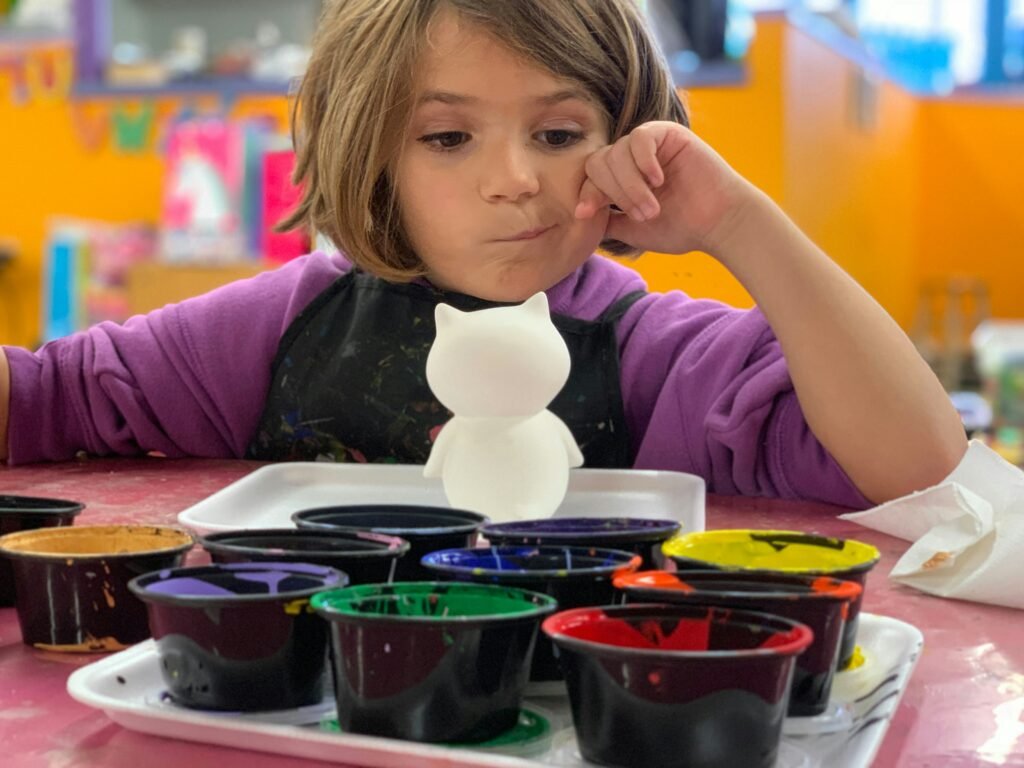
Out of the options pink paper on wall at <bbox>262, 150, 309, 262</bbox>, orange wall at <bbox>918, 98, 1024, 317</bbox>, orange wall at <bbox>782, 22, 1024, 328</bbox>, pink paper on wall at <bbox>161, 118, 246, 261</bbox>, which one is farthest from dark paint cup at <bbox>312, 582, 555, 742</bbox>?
orange wall at <bbox>918, 98, 1024, 317</bbox>

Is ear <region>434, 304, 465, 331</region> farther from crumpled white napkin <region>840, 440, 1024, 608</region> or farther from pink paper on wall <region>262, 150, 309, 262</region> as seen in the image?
pink paper on wall <region>262, 150, 309, 262</region>

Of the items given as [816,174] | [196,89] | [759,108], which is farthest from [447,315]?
[196,89]

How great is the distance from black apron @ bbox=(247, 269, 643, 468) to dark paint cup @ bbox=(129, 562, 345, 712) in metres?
0.69

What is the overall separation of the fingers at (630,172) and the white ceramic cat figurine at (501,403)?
18 cm

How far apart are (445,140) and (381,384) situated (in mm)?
261

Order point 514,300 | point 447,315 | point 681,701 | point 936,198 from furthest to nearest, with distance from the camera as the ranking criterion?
point 936,198, point 514,300, point 447,315, point 681,701

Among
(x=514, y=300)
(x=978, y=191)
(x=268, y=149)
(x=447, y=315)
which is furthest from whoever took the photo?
(x=978, y=191)

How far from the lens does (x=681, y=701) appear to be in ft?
1.24

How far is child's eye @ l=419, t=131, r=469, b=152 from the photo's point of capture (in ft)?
3.22

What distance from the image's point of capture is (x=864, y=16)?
589 cm

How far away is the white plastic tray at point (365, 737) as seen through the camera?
0.40m

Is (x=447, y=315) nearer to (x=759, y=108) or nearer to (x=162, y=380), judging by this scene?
(x=162, y=380)

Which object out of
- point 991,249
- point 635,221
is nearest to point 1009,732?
point 635,221

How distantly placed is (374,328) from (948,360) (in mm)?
4098
